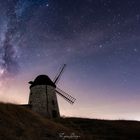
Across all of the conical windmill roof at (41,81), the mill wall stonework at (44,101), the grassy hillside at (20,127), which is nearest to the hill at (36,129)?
the grassy hillside at (20,127)

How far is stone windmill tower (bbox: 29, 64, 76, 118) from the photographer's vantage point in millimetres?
39156

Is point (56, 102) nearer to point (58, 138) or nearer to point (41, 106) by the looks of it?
point (41, 106)

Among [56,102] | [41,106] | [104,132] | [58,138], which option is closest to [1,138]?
[58,138]

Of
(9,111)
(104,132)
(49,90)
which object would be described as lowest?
(104,132)

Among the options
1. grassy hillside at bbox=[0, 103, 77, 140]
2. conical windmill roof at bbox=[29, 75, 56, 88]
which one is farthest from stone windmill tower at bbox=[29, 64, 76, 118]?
grassy hillside at bbox=[0, 103, 77, 140]

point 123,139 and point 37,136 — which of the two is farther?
point 123,139

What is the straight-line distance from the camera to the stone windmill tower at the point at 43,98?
3916cm

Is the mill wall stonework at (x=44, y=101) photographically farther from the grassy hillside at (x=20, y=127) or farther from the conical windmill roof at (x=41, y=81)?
the grassy hillside at (x=20, y=127)

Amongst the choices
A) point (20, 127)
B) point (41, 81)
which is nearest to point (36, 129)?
point (20, 127)

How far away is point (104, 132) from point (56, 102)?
1610 cm

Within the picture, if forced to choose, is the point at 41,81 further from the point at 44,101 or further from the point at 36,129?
the point at 36,129

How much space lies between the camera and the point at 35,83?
42.6 meters

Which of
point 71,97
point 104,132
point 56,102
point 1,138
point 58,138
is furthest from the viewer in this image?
point 71,97

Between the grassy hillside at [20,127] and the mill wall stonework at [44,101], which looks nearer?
the grassy hillside at [20,127]
